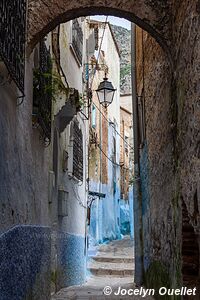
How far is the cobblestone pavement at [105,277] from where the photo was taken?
786 cm

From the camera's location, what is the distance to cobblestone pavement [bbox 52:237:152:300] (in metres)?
7.86

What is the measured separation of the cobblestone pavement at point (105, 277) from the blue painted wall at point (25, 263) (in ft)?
3.96

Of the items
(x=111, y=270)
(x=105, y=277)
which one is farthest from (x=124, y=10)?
(x=111, y=270)

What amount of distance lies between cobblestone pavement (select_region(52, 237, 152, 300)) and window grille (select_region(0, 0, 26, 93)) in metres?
4.13

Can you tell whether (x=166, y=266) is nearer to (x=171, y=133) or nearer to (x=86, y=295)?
(x=171, y=133)

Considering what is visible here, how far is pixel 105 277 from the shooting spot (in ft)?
44.6

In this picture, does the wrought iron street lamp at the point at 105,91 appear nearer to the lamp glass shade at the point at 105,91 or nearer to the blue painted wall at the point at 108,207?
the lamp glass shade at the point at 105,91

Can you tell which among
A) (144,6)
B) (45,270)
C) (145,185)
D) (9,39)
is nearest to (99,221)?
(145,185)

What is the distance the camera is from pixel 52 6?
580 centimetres

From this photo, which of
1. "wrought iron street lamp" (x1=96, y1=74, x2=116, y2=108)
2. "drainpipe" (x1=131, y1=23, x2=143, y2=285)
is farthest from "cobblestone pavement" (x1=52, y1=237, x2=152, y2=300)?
"wrought iron street lamp" (x1=96, y1=74, x2=116, y2=108)

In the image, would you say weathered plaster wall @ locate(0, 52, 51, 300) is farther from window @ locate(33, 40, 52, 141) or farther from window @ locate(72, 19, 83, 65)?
window @ locate(72, 19, 83, 65)

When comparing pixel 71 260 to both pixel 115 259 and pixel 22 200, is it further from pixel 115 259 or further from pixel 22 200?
pixel 115 259

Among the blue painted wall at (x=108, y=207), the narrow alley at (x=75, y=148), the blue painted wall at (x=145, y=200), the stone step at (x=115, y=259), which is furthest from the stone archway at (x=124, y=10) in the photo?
the blue painted wall at (x=108, y=207)

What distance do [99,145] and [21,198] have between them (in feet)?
50.9
